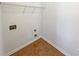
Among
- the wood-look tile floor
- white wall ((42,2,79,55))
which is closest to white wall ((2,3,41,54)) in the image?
the wood-look tile floor

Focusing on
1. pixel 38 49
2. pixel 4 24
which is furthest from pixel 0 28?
pixel 38 49

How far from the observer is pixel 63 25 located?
287 centimetres

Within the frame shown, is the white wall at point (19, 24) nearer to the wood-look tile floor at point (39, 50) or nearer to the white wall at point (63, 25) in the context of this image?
the wood-look tile floor at point (39, 50)

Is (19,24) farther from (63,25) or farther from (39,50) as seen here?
(63,25)

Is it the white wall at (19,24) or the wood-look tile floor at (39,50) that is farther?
the wood-look tile floor at (39,50)

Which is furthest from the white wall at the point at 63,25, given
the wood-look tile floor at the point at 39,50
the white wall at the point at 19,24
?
the white wall at the point at 19,24

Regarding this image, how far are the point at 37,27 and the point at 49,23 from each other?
398 millimetres

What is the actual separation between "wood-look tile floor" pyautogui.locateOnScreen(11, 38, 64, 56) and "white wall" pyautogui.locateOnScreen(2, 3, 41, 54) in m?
0.17

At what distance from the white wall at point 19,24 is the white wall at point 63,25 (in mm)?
331

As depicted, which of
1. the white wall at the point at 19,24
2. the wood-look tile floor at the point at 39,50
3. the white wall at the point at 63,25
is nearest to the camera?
the white wall at the point at 19,24

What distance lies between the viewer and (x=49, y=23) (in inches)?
139

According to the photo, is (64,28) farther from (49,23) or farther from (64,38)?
(49,23)

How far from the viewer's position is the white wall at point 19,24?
2.38 m

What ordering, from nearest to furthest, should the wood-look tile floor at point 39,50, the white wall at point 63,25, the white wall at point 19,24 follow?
the white wall at point 19,24 < the white wall at point 63,25 < the wood-look tile floor at point 39,50
